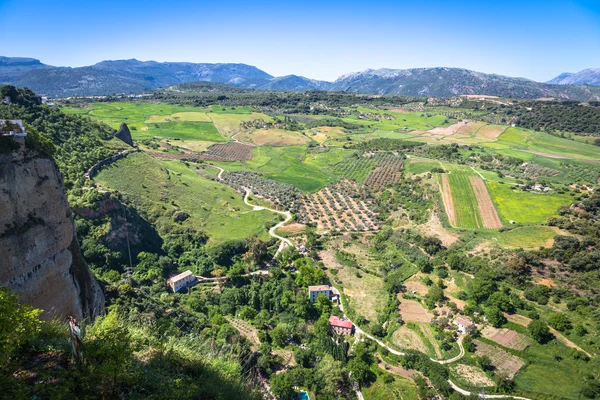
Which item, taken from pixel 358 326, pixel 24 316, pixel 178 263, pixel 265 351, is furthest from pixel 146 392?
pixel 178 263

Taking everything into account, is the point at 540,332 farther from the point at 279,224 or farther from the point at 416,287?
the point at 279,224

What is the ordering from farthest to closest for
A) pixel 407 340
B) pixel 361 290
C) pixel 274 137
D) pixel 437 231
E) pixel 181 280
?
pixel 274 137 < pixel 437 231 < pixel 361 290 < pixel 181 280 < pixel 407 340

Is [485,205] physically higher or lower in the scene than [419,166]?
lower

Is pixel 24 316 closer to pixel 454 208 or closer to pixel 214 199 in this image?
pixel 214 199

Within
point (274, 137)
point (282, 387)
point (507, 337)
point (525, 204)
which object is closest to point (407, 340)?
point (507, 337)

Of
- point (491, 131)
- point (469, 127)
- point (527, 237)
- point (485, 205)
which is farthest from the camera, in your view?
point (469, 127)

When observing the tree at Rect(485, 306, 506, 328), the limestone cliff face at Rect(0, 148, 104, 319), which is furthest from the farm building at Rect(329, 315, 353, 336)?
the limestone cliff face at Rect(0, 148, 104, 319)

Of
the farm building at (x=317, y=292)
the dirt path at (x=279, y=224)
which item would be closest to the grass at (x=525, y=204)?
the farm building at (x=317, y=292)
